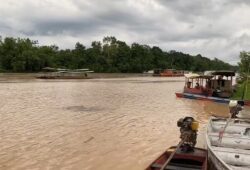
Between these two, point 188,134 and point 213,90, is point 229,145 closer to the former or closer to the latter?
point 188,134

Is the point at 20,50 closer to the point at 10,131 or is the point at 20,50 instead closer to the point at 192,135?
the point at 10,131

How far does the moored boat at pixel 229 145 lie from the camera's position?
963 cm

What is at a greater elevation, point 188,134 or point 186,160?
point 188,134

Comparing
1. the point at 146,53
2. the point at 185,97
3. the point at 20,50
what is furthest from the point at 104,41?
the point at 185,97

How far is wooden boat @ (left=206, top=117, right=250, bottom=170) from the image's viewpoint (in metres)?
9.59

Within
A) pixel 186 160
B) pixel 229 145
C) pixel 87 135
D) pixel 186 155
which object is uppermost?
pixel 229 145

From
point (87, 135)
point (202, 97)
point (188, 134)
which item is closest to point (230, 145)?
point (188, 134)

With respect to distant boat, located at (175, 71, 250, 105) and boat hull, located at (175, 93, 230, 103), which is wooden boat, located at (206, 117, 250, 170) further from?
distant boat, located at (175, 71, 250, 105)

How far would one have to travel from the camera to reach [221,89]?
33562mm

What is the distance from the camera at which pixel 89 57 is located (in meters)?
118

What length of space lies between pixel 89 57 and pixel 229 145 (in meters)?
107

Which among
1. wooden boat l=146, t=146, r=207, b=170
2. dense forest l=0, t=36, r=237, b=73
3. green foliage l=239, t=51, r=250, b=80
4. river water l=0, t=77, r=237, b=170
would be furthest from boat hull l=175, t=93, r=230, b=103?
dense forest l=0, t=36, r=237, b=73

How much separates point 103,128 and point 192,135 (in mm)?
7953

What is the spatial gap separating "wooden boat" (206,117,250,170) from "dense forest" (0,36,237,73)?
81888 millimetres
